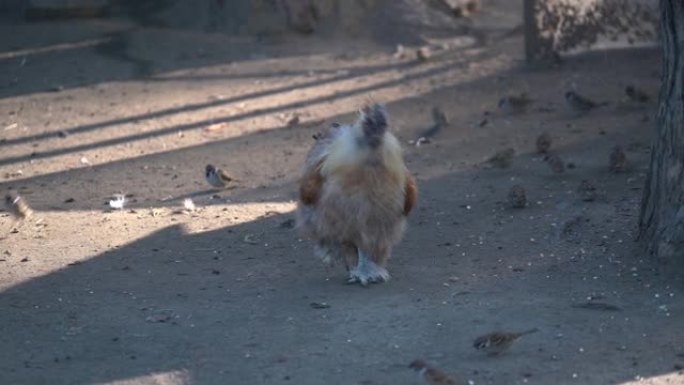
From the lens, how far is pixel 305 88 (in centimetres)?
1534

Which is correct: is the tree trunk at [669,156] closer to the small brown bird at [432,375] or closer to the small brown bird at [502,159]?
the small brown bird at [432,375]

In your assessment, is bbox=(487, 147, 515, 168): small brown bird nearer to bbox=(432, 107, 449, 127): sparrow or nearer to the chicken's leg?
bbox=(432, 107, 449, 127): sparrow

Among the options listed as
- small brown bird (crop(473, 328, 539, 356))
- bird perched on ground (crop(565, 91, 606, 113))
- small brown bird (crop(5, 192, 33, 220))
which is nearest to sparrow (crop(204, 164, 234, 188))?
small brown bird (crop(5, 192, 33, 220))

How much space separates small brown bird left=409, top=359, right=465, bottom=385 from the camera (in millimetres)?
6449

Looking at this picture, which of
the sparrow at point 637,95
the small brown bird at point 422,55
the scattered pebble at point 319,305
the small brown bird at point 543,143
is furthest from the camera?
the small brown bird at point 422,55

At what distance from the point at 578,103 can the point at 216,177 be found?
14.3 ft

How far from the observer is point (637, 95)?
Result: 44.3 feet

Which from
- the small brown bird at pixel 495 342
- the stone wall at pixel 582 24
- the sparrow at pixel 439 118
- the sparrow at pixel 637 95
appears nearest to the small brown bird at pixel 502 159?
the sparrow at pixel 439 118

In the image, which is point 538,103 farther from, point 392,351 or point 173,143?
point 392,351

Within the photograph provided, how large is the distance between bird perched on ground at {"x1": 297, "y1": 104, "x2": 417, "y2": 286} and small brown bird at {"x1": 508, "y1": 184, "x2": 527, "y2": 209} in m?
1.78

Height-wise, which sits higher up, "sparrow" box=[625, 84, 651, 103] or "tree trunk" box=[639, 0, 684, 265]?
"tree trunk" box=[639, 0, 684, 265]

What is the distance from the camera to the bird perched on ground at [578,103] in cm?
1336

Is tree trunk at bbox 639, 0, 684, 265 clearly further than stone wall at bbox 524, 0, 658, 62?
No

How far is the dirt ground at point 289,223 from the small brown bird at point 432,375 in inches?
5.0
